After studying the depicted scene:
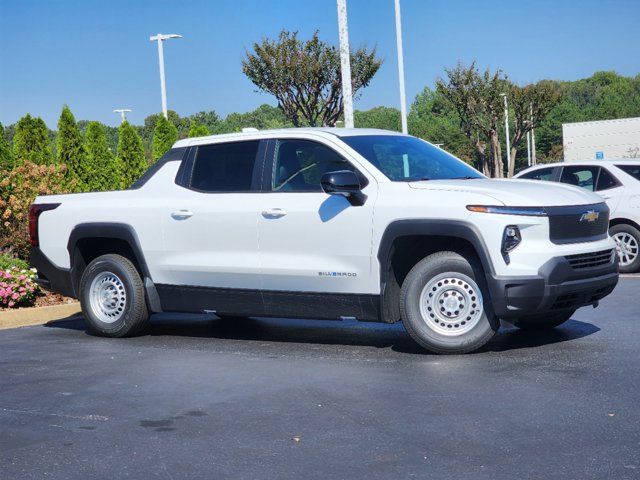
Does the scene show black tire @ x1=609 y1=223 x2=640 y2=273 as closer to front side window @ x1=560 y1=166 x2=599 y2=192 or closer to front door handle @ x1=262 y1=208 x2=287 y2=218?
front side window @ x1=560 y1=166 x2=599 y2=192

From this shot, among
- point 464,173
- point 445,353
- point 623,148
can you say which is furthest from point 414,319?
point 623,148

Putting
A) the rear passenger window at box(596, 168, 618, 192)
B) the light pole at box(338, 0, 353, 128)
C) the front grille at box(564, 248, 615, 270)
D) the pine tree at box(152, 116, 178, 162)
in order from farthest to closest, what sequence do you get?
1. the pine tree at box(152, 116, 178, 162)
2. the light pole at box(338, 0, 353, 128)
3. the rear passenger window at box(596, 168, 618, 192)
4. the front grille at box(564, 248, 615, 270)

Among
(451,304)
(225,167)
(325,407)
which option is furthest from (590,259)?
(225,167)

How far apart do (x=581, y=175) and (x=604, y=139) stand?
40.5 m

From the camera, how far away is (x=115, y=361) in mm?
8805

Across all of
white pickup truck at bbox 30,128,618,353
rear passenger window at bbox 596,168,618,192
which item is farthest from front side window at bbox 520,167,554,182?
white pickup truck at bbox 30,128,618,353

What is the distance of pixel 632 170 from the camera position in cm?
1488

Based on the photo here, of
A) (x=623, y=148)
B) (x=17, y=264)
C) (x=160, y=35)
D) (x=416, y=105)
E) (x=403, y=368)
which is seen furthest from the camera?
(x=416, y=105)

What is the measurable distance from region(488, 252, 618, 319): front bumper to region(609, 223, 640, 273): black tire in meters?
6.98

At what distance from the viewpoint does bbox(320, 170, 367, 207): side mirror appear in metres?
8.40

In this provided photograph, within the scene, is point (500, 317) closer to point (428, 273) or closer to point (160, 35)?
point (428, 273)

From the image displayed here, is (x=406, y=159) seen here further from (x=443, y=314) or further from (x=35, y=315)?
(x=35, y=315)

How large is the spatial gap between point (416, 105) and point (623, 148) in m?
114

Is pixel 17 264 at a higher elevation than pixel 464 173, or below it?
below
